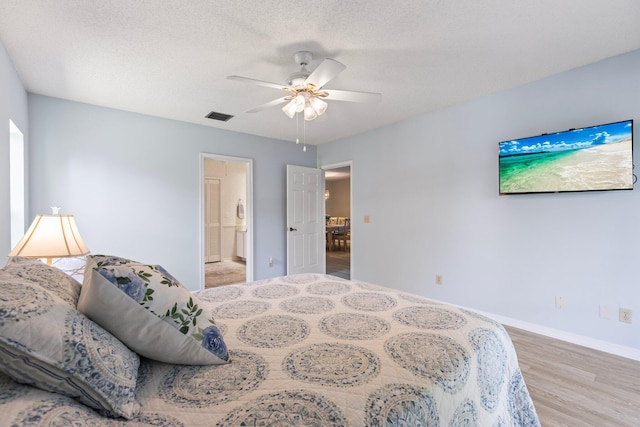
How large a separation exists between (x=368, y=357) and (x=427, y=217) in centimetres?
300

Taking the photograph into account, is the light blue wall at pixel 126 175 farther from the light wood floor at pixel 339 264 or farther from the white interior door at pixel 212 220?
the white interior door at pixel 212 220

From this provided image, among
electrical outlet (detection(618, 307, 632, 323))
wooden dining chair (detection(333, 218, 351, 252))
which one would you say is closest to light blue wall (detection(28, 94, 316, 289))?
electrical outlet (detection(618, 307, 632, 323))

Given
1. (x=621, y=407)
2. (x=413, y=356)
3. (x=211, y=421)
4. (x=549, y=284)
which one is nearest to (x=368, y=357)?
(x=413, y=356)

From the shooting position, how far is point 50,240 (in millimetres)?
1833

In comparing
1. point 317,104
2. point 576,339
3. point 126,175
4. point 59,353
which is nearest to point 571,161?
point 576,339

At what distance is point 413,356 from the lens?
111 centimetres

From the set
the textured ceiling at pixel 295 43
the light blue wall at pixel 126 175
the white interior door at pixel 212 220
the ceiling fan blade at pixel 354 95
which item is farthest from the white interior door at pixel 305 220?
the white interior door at pixel 212 220

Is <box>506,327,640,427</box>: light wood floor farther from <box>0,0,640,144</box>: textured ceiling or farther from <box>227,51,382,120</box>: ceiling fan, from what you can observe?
<box>0,0,640,144</box>: textured ceiling

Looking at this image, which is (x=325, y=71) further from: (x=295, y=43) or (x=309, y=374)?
(x=309, y=374)

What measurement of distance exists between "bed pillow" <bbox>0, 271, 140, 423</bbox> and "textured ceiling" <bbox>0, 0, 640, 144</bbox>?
1.83 metres

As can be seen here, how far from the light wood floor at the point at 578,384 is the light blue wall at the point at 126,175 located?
368cm

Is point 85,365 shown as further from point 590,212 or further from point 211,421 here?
point 590,212

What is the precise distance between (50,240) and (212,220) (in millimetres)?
5307

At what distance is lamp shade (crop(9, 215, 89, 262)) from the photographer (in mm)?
1773
